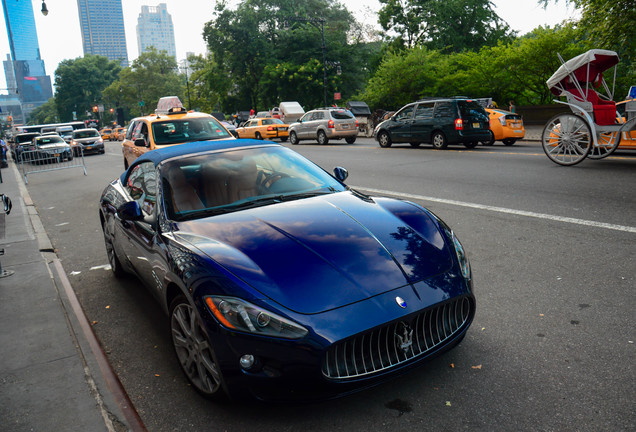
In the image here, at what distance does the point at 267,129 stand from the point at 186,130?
20000mm

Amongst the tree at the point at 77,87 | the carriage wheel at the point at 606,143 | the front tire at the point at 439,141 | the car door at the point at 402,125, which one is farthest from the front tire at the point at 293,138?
the tree at the point at 77,87

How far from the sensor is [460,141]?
16.8 metres

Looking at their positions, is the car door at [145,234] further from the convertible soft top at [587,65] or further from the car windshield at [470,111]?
the car windshield at [470,111]

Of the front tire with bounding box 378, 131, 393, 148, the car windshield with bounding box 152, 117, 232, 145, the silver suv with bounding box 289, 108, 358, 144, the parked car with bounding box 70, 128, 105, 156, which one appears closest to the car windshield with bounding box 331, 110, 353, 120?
the silver suv with bounding box 289, 108, 358, 144

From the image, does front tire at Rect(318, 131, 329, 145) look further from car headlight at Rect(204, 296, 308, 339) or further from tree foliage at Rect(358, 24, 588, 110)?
car headlight at Rect(204, 296, 308, 339)

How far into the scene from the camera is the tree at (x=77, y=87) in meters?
136

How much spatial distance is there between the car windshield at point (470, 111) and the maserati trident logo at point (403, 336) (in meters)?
15.0

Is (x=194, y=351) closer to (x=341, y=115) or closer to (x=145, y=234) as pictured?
(x=145, y=234)

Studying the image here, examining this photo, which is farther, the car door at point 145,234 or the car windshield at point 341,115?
the car windshield at point 341,115

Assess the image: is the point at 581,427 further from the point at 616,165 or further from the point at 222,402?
the point at 616,165

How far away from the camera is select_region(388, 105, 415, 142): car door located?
59.6 feet

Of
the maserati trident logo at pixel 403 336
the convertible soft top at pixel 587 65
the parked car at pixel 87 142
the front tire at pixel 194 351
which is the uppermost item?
the convertible soft top at pixel 587 65

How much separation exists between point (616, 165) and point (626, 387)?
375 inches

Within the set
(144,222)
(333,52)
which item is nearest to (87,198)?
(144,222)
